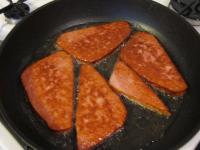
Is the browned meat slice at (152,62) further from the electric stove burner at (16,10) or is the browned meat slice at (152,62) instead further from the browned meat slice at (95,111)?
the electric stove burner at (16,10)

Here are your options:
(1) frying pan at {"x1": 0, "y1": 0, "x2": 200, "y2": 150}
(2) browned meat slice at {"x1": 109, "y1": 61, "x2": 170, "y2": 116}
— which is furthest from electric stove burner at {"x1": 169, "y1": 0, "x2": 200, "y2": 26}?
(2) browned meat slice at {"x1": 109, "y1": 61, "x2": 170, "y2": 116}

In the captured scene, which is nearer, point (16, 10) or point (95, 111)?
point (95, 111)

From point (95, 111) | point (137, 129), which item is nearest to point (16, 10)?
point (95, 111)

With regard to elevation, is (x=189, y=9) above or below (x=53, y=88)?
above

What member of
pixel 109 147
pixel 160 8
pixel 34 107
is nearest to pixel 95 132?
pixel 109 147

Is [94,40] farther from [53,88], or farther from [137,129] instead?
[137,129]

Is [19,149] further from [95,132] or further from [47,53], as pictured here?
[47,53]
